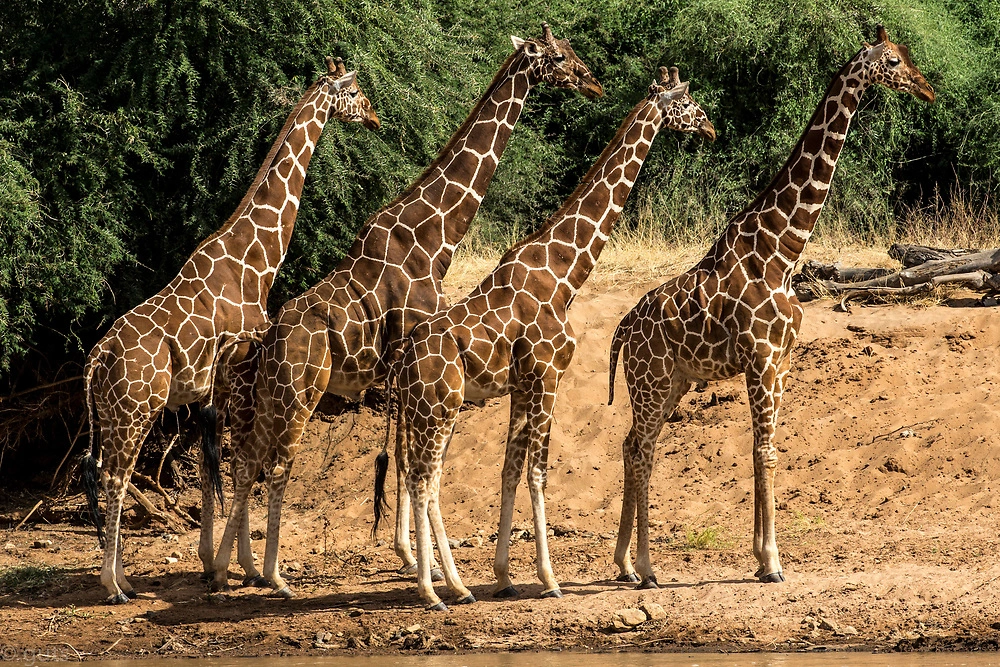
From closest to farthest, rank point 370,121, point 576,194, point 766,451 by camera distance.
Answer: point 766,451
point 576,194
point 370,121

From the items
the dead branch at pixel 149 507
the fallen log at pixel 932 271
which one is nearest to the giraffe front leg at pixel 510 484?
the dead branch at pixel 149 507

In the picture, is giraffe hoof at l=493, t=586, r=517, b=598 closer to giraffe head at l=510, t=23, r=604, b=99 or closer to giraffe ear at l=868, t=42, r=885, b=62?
giraffe head at l=510, t=23, r=604, b=99

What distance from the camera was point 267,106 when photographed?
12938 millimetres

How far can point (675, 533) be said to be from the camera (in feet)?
35.4

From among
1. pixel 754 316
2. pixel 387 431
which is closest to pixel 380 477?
pixel 387 431

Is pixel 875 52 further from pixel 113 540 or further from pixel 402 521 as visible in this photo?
pixel 113 540

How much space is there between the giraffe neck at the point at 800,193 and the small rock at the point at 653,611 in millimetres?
2587

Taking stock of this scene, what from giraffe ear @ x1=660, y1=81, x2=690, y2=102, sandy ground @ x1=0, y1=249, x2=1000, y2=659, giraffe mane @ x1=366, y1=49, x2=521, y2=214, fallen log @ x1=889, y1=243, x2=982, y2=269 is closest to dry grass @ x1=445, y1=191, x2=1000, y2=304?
sandy ground @ x1=0, y1=249, x2=1000, y2=659

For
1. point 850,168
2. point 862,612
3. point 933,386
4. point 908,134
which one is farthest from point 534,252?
point 908,134

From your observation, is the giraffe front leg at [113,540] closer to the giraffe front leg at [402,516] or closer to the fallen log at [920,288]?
the giraffe front leg at [402,516]

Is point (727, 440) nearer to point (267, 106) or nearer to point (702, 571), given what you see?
point (702, 571)

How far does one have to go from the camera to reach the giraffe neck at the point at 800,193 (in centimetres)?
925

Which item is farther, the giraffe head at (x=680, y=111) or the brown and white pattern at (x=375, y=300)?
the giraffe head at (x=680, y=111)

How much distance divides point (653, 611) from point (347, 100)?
207 inches
